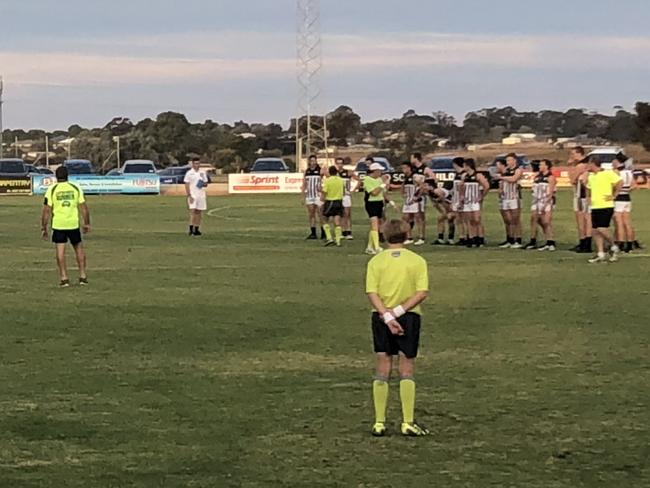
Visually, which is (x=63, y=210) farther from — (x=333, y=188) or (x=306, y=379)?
(x=333, y=188)

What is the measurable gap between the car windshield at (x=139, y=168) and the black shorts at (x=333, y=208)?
126 feet

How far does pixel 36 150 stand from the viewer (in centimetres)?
15988

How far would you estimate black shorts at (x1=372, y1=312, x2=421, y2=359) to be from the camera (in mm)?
9641

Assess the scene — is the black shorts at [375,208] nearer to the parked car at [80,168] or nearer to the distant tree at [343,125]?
the parked car at [80,168]

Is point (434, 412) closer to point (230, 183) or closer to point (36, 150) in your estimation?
point (230, 183)

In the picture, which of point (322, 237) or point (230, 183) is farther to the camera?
point (230, 183)

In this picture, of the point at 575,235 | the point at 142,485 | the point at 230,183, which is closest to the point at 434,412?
the point at 142,485

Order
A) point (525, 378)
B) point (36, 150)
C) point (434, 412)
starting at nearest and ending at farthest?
point (434, 412)
point (525, 378)
point (36, 150)

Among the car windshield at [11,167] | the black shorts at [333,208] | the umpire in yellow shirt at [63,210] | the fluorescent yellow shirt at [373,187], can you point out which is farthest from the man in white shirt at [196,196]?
the car windshield at [11,167]

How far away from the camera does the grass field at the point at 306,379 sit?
8.79m

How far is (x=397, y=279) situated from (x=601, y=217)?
14.7 meters

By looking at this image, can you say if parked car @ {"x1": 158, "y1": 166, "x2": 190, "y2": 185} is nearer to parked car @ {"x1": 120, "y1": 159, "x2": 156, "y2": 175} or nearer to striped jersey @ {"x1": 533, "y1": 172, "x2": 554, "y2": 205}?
parked car @ {"x1": 120, "y1": 159, "x2": 156, "y2": 175}

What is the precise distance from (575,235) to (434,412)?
2252cm

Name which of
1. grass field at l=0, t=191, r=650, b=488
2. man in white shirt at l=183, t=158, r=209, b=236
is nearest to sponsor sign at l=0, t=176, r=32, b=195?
man in white shirt at l=183, t=158, r=209, b=236
